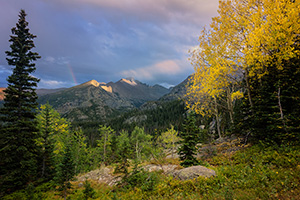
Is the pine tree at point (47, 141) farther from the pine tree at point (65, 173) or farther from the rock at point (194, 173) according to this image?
the rock at point (194, 173)

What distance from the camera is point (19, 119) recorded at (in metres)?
16.5

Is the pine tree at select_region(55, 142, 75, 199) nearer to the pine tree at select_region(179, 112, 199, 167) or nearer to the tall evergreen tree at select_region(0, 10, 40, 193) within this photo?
the tall evergreen tree at select_region(0, 10, 40, 193)

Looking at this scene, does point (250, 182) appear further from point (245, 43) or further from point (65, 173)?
point (65, 173)

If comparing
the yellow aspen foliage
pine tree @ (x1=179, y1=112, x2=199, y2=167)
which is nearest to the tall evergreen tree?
pine tree @ (x1=179, y1=112, x2=199, y2=167)

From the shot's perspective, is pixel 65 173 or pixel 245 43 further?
pixel 65 173

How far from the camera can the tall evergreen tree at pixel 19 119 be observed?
15391mm

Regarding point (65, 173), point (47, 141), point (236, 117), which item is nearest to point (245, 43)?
point (236, 117)

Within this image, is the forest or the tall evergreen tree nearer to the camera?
the forest

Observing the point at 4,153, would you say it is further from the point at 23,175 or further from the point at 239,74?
Answer: the point at 239,74

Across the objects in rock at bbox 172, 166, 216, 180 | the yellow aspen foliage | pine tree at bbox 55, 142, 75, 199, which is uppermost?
the yellow aspen foliage

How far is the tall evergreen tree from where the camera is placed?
50.5 ft

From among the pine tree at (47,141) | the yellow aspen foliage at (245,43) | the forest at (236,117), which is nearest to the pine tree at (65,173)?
the forest at (236,117)

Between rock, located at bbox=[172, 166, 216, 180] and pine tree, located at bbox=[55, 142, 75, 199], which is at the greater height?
rock, located at bbox=[172, 166, 216, 180]

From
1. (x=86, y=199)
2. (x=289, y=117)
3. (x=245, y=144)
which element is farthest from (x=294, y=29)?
(x=86, y=199)
